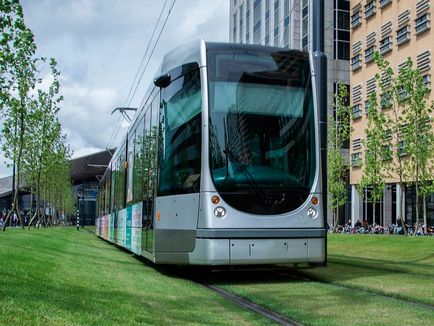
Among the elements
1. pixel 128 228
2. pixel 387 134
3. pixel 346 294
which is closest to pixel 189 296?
pixel 346 294

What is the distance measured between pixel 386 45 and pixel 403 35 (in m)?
2.45

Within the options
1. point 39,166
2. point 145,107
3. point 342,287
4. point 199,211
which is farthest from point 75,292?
point 39,166

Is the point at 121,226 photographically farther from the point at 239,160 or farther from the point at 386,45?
the point at 386,45

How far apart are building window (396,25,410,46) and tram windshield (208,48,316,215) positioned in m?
35.2

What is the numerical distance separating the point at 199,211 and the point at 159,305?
2717mm

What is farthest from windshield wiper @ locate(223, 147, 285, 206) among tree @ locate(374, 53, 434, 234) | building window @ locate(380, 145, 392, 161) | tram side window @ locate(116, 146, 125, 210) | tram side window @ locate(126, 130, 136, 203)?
building window @ locate(380, 145, 392, 161)

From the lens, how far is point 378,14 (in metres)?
47.7

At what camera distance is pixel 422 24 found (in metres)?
41.4

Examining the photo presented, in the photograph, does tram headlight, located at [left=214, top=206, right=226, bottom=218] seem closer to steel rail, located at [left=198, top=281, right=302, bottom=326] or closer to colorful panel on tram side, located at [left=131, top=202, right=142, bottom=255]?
steel rail, located at [left=198, top=281, right=302, bottom=326]

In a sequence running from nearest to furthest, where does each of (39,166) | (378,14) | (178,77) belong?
(178,77) < (39,166) < (378,14)

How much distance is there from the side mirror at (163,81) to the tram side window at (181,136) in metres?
0.09

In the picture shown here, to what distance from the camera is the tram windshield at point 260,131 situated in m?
10.0

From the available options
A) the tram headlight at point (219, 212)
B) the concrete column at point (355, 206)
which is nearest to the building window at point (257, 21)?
the concrete column at point (355, 206)

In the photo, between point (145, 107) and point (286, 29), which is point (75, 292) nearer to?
point (145, 107)
